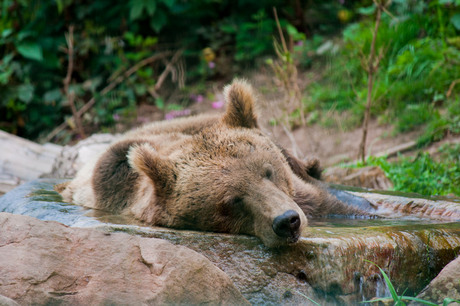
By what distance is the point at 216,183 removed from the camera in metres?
3.12

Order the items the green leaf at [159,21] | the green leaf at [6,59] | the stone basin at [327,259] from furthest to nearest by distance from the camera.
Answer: the green leaf at [159,21], the green leaf at [6,59], the stone basin at [327,259]

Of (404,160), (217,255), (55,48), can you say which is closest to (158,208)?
(217,255)

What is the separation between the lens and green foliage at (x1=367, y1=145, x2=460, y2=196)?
5.25m

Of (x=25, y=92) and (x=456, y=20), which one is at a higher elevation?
(x=456, y=20)

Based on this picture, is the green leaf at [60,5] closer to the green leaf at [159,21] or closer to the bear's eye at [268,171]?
the green leaf at [159,21]

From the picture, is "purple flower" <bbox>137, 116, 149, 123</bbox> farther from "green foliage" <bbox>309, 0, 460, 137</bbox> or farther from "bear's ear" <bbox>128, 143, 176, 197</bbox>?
"bear's ear" <bbox>128, 143, 176, 197</bbox>

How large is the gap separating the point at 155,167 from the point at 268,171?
2.46ft

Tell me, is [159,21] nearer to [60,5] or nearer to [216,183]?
[60,5]

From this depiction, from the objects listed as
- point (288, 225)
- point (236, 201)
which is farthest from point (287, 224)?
point (236, 201)

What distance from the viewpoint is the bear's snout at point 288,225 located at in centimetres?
272

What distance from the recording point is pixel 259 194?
3002 millimetres

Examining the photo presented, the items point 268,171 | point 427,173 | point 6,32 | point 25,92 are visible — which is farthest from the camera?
point 25,92

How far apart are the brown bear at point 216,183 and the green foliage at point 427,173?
1.84m

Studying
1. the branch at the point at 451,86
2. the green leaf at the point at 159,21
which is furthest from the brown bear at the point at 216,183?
the green leaf at the point at 159,21
